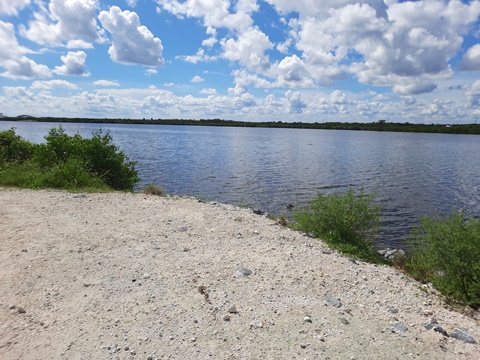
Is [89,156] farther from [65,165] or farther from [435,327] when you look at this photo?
[435,327]

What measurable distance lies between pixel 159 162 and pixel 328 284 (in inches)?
1092

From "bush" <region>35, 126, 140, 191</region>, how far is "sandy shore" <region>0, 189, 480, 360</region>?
6886 mm

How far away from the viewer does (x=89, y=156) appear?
15.4 m

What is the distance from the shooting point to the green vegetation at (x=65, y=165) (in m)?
13.4

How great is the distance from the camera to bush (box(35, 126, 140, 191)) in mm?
15273

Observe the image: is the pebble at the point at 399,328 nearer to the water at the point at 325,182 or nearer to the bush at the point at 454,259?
the bush at the point at 454,259

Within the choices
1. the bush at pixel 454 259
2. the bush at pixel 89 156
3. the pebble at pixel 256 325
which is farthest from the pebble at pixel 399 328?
the bush at pixel 89 156

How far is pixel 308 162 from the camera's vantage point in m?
34.7

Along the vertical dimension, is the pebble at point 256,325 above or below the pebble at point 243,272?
above

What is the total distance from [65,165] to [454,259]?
526 inches

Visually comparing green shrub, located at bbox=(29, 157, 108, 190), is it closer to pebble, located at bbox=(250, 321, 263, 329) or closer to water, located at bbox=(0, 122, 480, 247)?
water, located at bbox=(0, 122, 480, 247)

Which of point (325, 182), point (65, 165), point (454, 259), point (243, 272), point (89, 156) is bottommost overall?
point (325, 182)

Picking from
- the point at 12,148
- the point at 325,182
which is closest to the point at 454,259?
the point at 325,182

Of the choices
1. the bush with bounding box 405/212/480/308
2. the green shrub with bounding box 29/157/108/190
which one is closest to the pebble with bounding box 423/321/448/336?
the bush with bounding box 405/212/480/308
